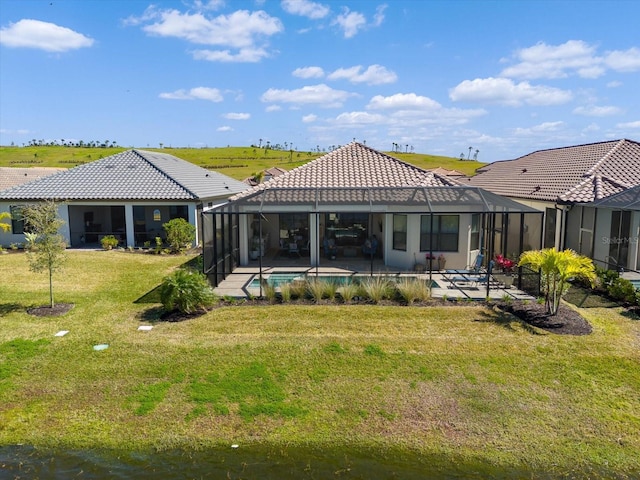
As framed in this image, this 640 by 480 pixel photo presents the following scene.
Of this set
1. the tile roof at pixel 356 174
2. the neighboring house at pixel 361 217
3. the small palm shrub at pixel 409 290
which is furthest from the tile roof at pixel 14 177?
the small palm shrub at pixel 409 290

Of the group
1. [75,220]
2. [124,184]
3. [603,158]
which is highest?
[603,158]

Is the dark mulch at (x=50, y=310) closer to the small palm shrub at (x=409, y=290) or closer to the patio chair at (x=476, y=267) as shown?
the small palm shrub at (x=409, y=290)

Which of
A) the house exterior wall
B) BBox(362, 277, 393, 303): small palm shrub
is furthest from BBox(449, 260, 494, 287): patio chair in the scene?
the house exterior wall

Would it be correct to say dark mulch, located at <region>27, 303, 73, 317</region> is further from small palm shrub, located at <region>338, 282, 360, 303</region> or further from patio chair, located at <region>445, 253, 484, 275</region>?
patio chair, located at <region>445, 253, 484, 275</region>

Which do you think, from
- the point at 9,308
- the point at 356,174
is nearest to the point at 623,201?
the point at 356,174

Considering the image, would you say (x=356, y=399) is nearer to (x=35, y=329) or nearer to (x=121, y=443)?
(x=121, y=443)

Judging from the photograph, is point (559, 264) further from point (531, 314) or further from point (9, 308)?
point (9, 308)
